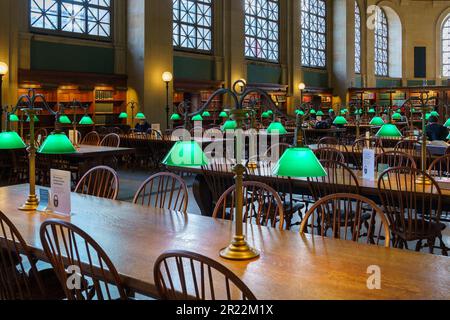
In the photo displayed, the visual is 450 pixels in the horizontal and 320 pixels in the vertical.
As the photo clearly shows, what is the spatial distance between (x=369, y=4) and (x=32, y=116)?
24.6 metres

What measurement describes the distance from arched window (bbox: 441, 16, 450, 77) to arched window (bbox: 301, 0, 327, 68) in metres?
8.87

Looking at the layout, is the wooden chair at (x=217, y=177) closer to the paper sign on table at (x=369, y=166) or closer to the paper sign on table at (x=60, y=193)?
the paper sign on table at (x=369, y=166)

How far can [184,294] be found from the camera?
1.78m

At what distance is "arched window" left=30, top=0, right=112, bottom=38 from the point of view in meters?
11.8

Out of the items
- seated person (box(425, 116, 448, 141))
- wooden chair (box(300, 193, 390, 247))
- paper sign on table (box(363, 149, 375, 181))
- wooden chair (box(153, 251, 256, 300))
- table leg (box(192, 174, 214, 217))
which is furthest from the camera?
seated person (box(425, 116, 448, 141))

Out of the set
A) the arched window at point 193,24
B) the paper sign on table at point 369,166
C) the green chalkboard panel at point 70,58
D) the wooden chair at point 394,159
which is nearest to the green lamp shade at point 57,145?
the paper sign on table at point 369,166

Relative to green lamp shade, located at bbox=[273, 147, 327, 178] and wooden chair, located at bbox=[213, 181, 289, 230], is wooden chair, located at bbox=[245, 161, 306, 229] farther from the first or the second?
green lamp shade, located at bbox=[273, 147, 327, 178]

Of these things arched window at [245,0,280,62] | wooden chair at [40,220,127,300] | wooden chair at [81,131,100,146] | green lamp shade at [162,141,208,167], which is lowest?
wooden chair at [40,220,127,300]

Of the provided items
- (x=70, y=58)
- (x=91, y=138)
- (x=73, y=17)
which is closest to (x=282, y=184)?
(x=91, y=138)

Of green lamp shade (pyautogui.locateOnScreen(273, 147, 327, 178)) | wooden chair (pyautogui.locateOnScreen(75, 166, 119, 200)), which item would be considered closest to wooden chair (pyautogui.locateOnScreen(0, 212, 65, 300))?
wooden chair (pyautogui.locateOnScreen(75, 166, 119, 200))

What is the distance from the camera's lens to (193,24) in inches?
627

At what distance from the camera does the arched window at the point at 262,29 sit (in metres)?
18.3

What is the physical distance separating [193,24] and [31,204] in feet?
43.7
